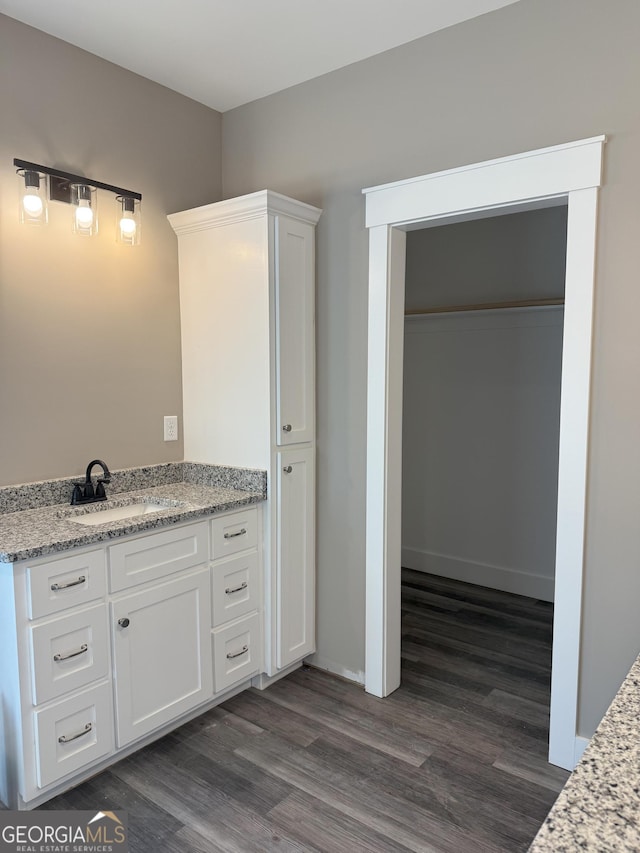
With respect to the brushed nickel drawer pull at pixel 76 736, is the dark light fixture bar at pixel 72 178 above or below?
above

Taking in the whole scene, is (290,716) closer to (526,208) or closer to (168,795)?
(168,795)

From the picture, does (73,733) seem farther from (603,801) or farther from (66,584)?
(603,801)

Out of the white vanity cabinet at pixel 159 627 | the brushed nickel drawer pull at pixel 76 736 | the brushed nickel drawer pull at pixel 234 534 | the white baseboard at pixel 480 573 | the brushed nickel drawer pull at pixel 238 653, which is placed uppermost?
the brushed nickel drawer pull at pixel 234 534

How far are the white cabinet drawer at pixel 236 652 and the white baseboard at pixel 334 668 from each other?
1.11 feet

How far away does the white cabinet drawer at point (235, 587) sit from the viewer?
249 centimetres

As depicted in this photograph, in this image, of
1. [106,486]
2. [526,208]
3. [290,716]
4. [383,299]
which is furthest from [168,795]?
[526,208]

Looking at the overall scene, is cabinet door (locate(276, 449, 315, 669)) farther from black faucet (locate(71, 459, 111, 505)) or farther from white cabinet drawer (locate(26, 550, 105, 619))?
white cabinet drawer (locate(26, 550, 105, 619))

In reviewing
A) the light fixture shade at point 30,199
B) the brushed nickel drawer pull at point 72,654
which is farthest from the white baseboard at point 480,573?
the light fixture shade at point 30,199

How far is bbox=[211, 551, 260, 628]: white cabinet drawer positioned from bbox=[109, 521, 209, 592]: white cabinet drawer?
13 centimetres

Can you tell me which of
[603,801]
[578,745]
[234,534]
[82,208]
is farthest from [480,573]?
[603,801]

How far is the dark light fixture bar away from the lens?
221 cm

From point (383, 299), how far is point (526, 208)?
650mm

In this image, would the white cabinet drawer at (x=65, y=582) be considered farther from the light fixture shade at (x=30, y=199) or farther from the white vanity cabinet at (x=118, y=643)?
the light fixture shade at (x=30, y=199)

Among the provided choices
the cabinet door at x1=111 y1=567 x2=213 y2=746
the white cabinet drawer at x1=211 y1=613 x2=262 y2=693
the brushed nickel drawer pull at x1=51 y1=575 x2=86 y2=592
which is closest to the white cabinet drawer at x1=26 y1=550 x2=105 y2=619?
the brushed nickel drawer pull at x1=51 y1=575 x2=86 y2=592
